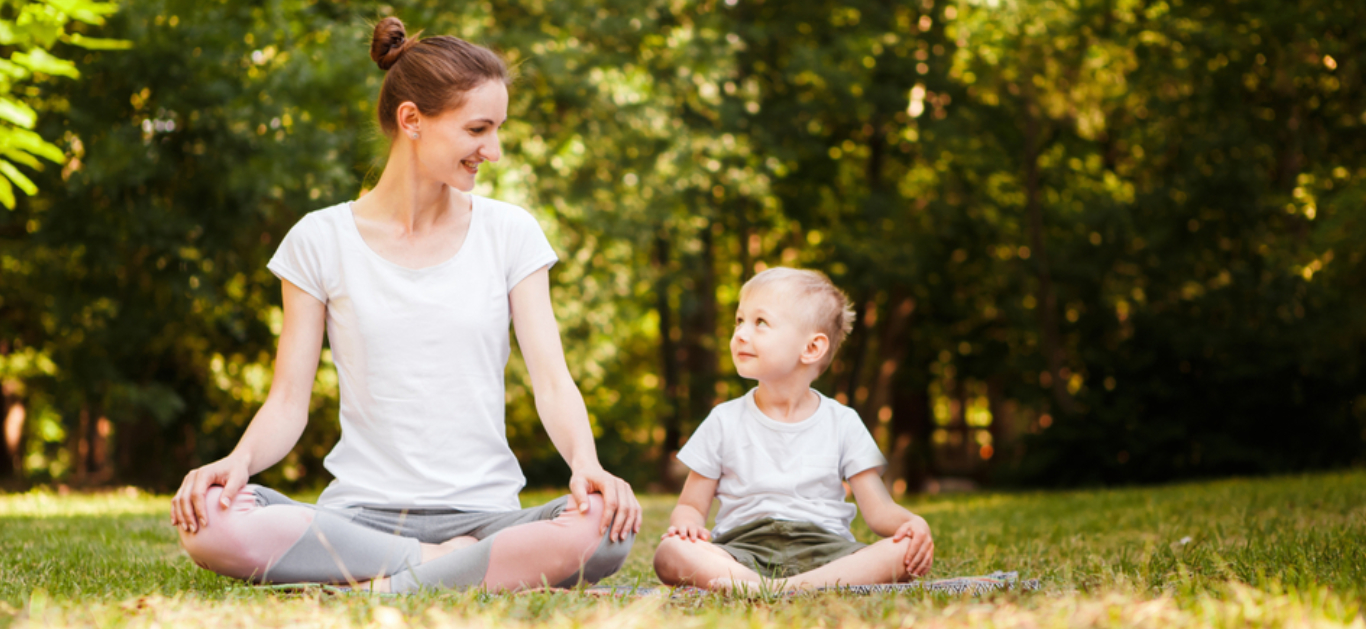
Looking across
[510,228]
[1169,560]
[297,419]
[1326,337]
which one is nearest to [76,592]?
[297,419]

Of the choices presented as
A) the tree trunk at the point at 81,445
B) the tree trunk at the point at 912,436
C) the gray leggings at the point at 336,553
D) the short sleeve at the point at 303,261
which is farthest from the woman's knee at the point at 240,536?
→ the tree trunk at the point at 81,445

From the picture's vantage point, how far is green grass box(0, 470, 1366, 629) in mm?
2154

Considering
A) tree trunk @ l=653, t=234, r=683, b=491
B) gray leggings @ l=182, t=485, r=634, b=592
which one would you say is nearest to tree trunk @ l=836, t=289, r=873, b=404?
tree trunk @ l=653, t=234, r=683, b=491

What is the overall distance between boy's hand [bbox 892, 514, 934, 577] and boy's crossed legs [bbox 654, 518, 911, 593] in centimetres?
1

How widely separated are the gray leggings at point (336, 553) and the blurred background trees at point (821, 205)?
6.26 m

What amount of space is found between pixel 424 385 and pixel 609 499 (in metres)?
0.64

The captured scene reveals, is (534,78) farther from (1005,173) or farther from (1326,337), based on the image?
(1326,337)

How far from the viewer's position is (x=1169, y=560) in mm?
3471

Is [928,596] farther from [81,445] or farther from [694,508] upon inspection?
[81,445]

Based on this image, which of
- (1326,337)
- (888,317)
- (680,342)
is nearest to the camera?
(1326,337)

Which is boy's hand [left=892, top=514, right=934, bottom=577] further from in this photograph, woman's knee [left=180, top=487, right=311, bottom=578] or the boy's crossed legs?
woman's knee [left=180, top=487, right=311, bottom=578]

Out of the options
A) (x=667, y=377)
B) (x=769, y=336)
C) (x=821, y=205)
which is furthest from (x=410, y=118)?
(x=667, y=377)

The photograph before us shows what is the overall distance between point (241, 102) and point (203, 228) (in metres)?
1.56

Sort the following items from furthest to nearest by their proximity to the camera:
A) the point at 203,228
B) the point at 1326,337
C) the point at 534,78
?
1. the point at 534,78
2. the point at 1326,337
3. the point at 203,228
